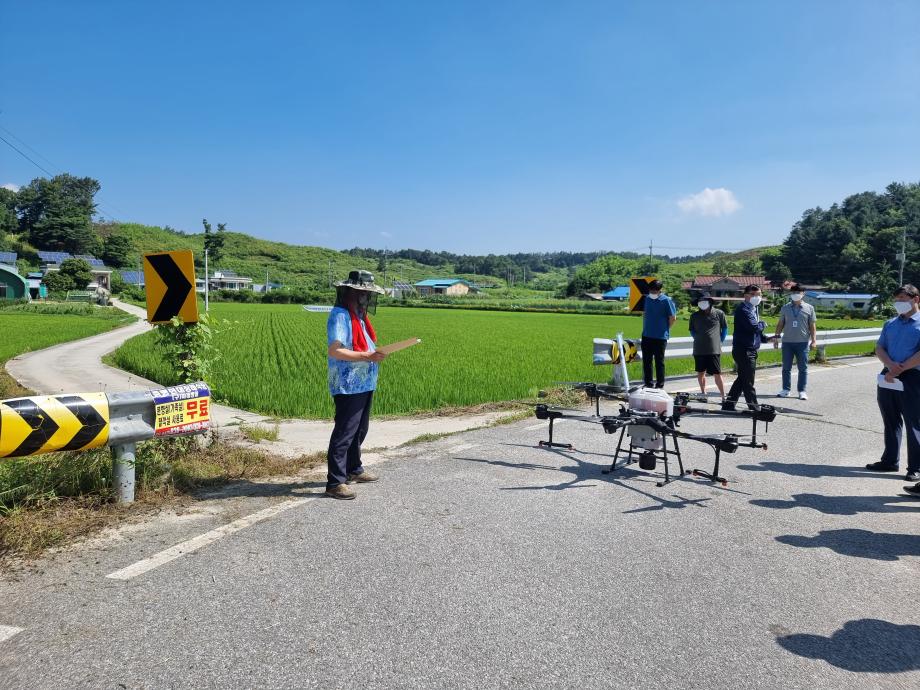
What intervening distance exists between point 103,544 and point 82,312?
46.2 metres

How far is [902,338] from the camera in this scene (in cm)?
579

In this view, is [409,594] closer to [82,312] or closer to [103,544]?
[103,544]

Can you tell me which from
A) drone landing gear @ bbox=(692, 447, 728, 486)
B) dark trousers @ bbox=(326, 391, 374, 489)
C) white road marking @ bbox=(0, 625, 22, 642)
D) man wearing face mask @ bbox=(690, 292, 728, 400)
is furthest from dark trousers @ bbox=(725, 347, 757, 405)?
white road marking @ bbox=(0, 625, 22, 642)

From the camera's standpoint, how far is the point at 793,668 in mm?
2643

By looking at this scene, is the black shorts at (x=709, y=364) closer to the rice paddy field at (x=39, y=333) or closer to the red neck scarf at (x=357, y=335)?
the red neck scarf at (x=357, y=335)

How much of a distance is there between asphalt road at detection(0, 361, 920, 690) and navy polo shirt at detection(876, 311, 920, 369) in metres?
1.34

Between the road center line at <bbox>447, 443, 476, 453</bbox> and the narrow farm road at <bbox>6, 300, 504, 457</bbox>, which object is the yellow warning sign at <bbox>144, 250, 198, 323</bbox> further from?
the road center line at <bbox>447, 443, 476, 453</bbox>

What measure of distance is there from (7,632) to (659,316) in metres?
9.21

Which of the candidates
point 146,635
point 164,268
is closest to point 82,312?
point 164,268

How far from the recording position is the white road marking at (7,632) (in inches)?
107

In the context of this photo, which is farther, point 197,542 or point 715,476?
point 715,476

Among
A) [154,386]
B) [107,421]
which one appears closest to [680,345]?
[154,386]

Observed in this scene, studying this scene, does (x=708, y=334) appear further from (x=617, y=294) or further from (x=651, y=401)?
(x=617, y=294)

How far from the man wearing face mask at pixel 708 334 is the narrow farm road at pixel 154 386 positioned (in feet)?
12.6
